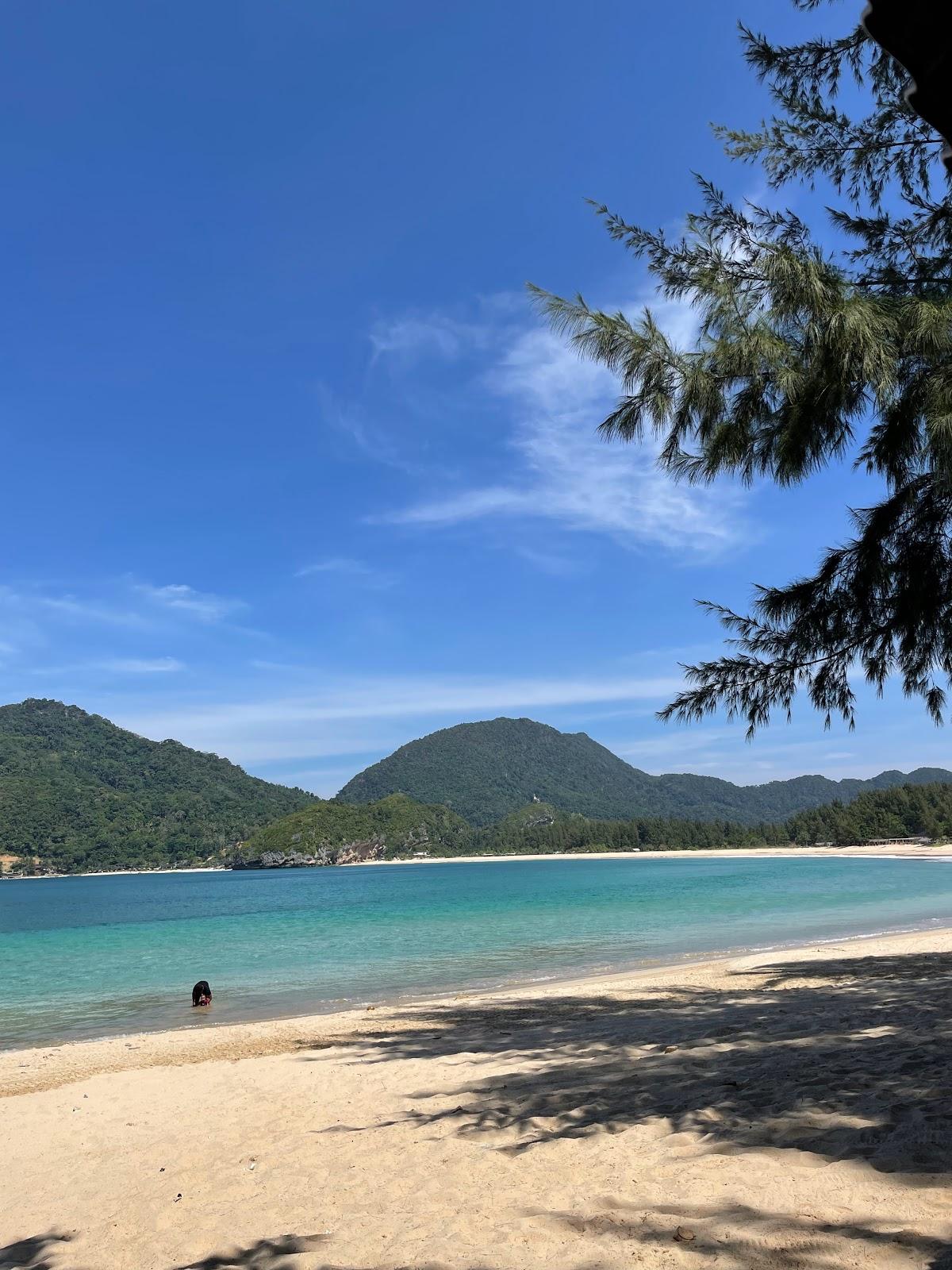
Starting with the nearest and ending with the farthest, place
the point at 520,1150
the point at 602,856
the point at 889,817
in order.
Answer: the point at 520,1150, the point at 889,817, the point at 602,856

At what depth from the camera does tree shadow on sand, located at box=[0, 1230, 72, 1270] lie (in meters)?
4.31

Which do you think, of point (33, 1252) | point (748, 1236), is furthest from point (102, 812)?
point (748, 1236)

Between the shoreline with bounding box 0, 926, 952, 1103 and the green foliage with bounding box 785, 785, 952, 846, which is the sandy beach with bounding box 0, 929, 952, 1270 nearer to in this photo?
the shoreline with bounding box 0, 926, 952, 1103

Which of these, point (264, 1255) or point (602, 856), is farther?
point (602, 856)

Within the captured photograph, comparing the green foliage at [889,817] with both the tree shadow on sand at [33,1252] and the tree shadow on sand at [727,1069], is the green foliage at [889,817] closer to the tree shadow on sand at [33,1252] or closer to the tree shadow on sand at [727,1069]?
the tree shadow on sand at [727,1069]

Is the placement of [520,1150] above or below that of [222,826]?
above

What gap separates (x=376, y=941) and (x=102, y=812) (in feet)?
519

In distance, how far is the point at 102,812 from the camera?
166 m

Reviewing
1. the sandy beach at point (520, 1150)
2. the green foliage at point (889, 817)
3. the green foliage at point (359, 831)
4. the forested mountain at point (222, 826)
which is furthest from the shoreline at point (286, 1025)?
the green foliage at point (359, 831)

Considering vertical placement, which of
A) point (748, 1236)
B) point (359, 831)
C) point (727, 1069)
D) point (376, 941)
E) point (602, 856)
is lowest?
point (602, 856)

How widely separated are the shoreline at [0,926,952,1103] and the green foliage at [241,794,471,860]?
15578 cm

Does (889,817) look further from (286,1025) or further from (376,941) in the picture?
(286,1025)

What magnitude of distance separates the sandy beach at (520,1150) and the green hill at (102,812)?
167433 millimetres

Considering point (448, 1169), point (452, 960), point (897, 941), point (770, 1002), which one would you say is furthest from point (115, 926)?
point (448, 1169)
